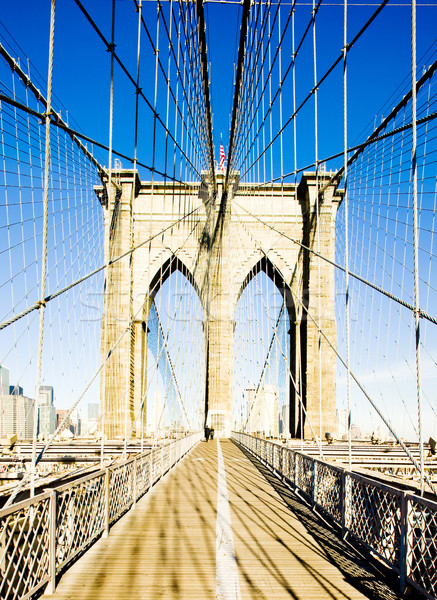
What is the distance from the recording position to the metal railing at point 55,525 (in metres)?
2.64

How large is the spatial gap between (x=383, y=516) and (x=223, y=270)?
18.4 metres

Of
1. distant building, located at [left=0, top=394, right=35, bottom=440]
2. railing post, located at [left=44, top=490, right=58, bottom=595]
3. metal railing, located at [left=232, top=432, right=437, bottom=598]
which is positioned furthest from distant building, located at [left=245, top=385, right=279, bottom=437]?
railing post, located at [left=44, top=490, right=58, bottom=595]

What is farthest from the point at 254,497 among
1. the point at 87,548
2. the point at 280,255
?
the point at 280,255

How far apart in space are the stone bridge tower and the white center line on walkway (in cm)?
1396

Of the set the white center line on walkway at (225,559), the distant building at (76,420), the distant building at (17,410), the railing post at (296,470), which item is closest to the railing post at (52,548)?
the white center line on walkway at (225,559)

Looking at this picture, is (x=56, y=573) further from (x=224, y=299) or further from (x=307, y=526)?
(x=224, y=299)

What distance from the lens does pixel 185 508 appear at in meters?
5.86

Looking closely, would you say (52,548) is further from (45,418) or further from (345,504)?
(45,418)

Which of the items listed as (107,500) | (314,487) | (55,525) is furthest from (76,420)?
(55,525)

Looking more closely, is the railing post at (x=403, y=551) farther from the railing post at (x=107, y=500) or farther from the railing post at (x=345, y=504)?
the railing post at (x=107, y=500)

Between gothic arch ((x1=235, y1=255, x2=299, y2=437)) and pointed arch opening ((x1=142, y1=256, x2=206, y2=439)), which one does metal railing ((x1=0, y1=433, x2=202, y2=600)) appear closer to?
pointed arch opening ((x1=142, y1=256, x2=206, y2=439))

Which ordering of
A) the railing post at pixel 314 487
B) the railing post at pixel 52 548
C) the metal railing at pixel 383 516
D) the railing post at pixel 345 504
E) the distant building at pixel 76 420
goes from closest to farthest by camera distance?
the metal railing at pixel 383 516 < the railing post at pixel 52 548 < the railing post at pixel 345 504 < the railing post at pixel 314 487 < the distant building at pixel 76 420

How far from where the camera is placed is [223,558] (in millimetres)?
3865

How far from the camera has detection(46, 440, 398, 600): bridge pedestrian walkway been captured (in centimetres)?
317
